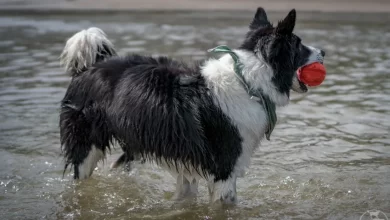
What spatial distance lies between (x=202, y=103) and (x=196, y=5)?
58.2 feet

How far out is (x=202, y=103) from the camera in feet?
14.4

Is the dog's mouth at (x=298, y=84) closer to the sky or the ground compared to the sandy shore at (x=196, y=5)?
closer to the sky

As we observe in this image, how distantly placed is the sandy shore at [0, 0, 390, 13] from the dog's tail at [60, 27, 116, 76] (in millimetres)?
14940

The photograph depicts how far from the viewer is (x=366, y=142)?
6.29 m

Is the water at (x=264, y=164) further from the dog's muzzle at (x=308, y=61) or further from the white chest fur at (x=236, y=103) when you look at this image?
the dog's muzzle at (x=308, y=61)

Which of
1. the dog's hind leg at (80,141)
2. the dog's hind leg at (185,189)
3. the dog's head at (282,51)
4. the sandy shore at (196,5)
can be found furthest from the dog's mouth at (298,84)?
the sandy shore at (196,5)

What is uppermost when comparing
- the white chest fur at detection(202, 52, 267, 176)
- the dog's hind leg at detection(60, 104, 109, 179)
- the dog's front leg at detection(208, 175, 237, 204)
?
the white chest fur at detection(202, 52, 267, 176)

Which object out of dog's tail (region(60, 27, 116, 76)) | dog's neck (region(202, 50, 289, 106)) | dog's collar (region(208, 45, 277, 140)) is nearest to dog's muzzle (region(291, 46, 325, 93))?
dog's neck (region(202, 50, 289, 106))

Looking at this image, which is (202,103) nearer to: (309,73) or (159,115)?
(159,115)

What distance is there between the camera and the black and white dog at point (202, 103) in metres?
4.30

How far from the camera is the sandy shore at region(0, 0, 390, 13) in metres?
19.5

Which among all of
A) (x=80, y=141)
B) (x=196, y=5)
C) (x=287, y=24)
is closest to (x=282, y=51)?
(x=287, y=24)

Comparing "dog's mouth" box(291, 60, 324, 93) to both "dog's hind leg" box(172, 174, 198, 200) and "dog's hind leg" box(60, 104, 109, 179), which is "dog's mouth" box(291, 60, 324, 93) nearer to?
"dog's hind leg" box(172, 174, 198, 200)

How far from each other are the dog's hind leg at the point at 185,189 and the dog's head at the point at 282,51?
1218mm
